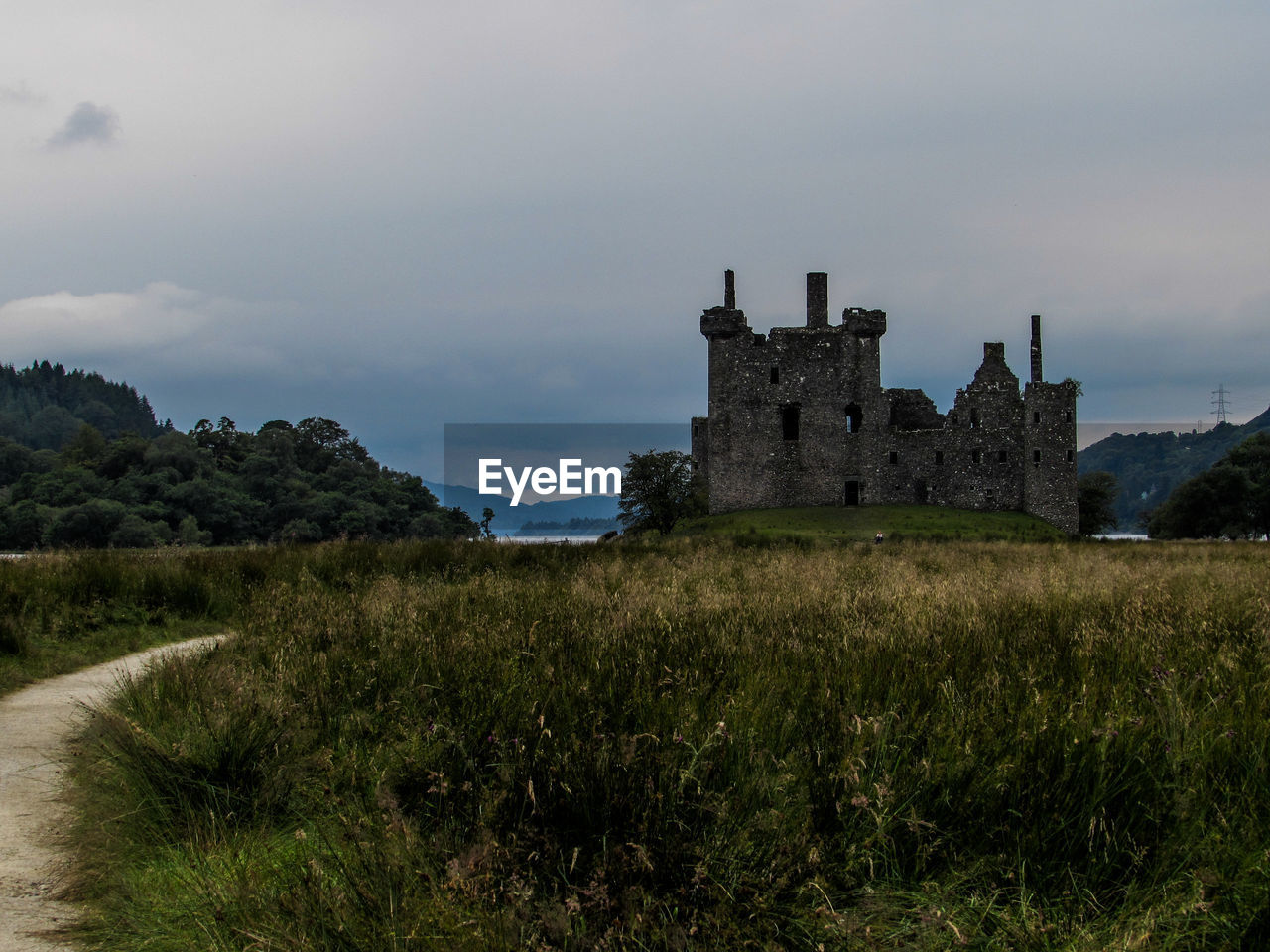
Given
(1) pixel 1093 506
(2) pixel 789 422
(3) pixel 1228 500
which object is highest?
(2) pixel 789 422

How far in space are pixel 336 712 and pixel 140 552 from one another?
1018 cm

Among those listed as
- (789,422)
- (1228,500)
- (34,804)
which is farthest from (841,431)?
(34,804)

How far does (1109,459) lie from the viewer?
185 meters

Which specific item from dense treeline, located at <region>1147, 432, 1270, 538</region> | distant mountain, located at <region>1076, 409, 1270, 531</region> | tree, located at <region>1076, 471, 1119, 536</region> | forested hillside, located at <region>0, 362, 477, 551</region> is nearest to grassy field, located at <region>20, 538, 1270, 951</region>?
forested hillside, located at <region>0, 362, 477, 551</region>

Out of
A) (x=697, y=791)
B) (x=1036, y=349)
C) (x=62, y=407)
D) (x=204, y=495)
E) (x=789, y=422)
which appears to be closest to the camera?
(x=697, y=791)

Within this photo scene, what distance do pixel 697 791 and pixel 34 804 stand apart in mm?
3512

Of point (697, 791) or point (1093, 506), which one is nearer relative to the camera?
point (697, 791)

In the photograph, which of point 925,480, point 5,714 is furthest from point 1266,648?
point 925,480

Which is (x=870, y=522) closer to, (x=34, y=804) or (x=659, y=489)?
(x=659, y=489)

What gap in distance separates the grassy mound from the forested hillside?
13.4 metres

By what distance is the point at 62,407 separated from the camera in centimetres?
17162

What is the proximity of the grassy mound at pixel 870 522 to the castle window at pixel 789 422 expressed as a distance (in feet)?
14.0

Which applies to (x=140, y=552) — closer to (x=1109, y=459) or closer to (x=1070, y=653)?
(x=1070, y=653)

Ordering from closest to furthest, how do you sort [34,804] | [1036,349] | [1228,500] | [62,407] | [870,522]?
[34,804], [870,522], [1036,349], [1228,500], [62,407]
